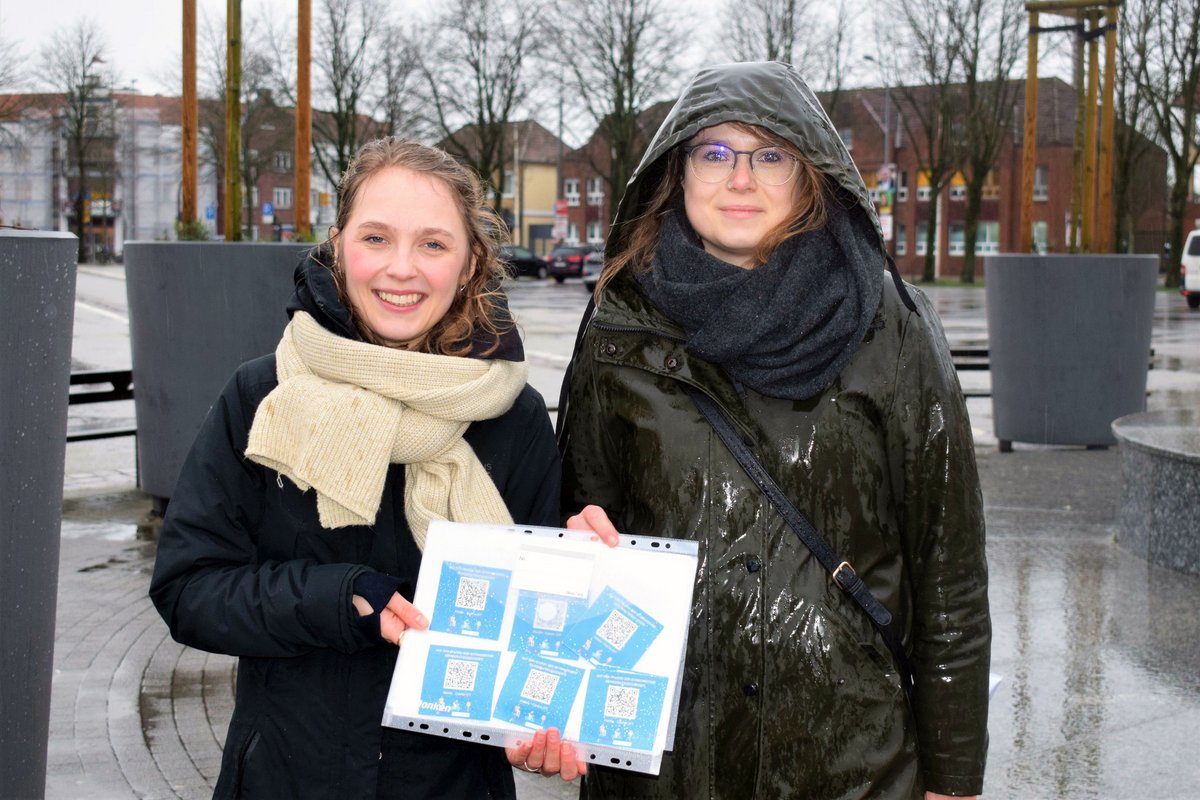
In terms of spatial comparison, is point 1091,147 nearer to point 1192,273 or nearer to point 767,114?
point 767,114

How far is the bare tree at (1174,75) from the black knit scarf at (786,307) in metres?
47.6

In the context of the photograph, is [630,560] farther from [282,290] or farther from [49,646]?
[282,290]

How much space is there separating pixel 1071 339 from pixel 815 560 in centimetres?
854

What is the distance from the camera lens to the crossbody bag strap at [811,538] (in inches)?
93.0

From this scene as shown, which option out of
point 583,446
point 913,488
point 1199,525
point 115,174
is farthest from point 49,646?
point 115,174

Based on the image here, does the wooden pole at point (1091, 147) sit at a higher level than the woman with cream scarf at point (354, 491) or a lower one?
higher

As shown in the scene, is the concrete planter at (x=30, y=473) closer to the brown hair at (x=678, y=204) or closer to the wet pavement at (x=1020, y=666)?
the wet pavement at (x=1020, y=666)

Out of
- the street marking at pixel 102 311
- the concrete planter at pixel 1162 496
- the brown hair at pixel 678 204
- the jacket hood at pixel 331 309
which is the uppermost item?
the brown hair at pixel 678 204

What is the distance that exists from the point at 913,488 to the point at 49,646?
6.31 ft

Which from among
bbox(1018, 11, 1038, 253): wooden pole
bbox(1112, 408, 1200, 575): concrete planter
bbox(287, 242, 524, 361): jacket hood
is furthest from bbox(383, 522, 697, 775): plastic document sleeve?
bbox(1018, 11, 1038, 253): wooden pole

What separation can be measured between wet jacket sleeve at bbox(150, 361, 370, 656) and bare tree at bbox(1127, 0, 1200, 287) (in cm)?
4822

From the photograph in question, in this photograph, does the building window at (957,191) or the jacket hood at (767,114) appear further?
the building window at (957,191)

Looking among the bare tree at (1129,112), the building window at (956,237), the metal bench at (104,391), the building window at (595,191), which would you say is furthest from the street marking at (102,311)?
the building window at (595,191)

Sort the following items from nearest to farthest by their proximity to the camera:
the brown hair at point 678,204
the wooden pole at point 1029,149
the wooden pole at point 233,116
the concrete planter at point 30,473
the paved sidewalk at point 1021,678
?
1. the brown hair at point 678,204
2. the concrete planter at point 30,473
3. the paved sidewalk at point 1021,678
4. the wooden pole at point 233,116
5. the wooden pole at point 1029,149
